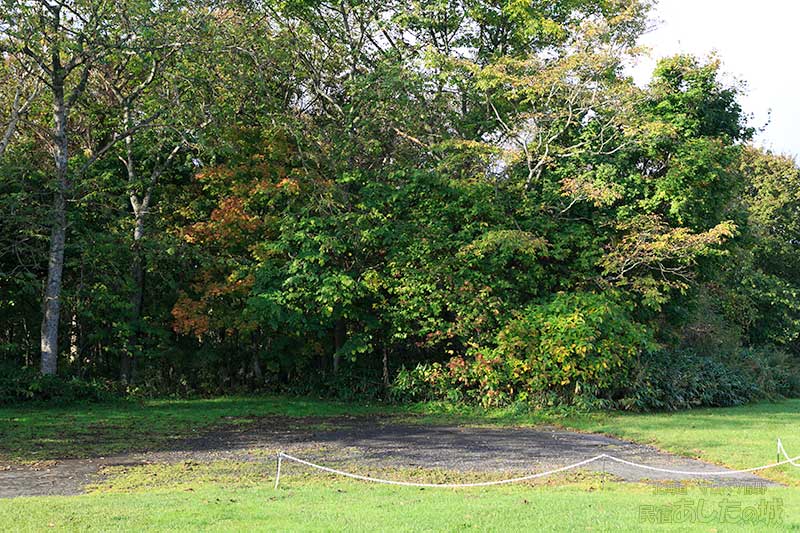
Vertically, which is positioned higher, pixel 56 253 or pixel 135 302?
pixel 56 253

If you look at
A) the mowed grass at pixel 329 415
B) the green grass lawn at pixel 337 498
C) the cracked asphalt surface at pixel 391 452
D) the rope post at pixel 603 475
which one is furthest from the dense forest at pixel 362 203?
the rope post at pixel 603 475

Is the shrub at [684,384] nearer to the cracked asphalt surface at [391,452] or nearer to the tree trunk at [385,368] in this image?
the cracked asphalt surface at [391,452]

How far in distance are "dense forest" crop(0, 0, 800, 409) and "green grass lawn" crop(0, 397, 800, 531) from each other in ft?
15.0

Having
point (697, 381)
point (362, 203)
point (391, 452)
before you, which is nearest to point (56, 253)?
point (362, 203)

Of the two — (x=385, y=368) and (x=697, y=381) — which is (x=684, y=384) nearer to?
(x=697, y=381)

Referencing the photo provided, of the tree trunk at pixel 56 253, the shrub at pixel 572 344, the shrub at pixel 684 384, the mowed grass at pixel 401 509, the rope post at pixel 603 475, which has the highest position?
the tree trunk at pixel 56 253

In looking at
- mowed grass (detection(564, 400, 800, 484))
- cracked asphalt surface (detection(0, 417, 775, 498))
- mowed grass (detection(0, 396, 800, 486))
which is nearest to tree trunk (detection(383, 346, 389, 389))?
mowed grass (detection(0, 396, 800, 486))

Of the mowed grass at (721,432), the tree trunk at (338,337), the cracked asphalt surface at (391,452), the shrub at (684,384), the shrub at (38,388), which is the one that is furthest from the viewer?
the tree trunk at (338,337)

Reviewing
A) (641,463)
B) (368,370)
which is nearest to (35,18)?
(368,370)

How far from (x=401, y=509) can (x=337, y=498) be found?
43.1 inches

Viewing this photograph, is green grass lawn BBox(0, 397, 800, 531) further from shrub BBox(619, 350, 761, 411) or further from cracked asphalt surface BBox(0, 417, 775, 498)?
shrub BBox(619, 350, 761, 411)

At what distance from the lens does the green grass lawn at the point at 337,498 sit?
7.31 m

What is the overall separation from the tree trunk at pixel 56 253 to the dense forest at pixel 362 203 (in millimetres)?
60

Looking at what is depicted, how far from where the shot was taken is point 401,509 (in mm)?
8016
